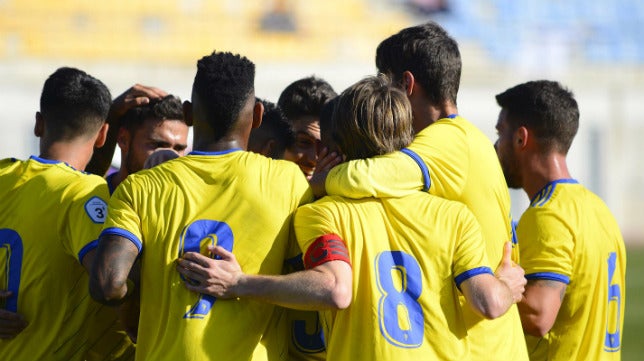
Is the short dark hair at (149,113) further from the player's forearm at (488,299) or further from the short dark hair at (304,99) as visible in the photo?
the player's forearm at (488,299)

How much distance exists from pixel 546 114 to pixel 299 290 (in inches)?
74.9

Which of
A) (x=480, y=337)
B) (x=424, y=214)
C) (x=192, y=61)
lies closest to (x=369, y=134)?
(x=424, y=214)

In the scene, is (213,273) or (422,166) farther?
(422,166)

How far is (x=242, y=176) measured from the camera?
141 inches

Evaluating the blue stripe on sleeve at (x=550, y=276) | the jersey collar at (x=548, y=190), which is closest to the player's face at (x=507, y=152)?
the jersey collar at (x=548, y=190)

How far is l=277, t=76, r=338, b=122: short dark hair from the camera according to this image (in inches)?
200

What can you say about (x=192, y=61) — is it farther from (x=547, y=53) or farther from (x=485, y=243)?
(x=485, y=243)

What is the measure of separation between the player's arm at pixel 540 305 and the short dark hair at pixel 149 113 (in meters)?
2.18

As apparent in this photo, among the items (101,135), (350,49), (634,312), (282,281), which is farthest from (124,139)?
(350,49)

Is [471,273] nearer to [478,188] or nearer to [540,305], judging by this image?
[478,188]

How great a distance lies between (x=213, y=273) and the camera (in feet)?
11.3

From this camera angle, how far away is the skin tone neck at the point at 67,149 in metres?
4.17

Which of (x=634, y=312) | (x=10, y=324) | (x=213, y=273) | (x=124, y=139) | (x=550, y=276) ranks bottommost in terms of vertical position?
(x=634, y=312)

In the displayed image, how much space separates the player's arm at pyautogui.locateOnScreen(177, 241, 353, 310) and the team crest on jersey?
53cm
